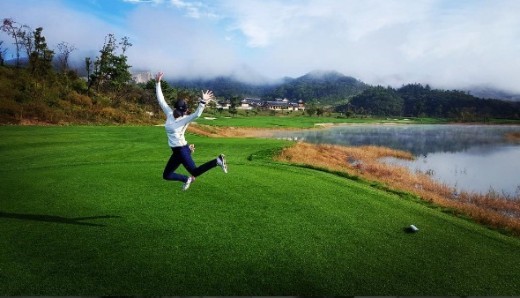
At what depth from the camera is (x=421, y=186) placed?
23.2 m

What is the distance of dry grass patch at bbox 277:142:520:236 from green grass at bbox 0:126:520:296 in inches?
105

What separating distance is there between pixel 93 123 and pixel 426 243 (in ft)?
151

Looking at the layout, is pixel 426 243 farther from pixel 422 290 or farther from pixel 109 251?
pixel 109 251

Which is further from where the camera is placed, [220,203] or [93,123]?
[93,123]

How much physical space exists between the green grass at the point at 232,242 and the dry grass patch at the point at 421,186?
2669 millimetres

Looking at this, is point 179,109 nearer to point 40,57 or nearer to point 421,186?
point 421,186

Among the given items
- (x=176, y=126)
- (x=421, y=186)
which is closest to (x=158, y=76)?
(x=176, y=126)

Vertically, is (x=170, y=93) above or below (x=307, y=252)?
above

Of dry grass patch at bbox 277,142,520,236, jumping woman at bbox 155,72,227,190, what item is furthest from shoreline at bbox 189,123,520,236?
jumping woman at bbox 155,72,227,190

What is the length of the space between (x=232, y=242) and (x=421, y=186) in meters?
19.0

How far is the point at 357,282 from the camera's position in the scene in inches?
233

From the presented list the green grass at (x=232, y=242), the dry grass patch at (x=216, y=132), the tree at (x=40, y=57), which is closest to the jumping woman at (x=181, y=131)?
the green grass at (x=232, y=242)

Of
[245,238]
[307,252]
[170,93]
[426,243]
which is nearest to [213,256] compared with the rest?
[245,238]

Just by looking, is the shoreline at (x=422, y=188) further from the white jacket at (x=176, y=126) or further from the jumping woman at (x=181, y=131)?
the white jacket at (x=176, y=126)
